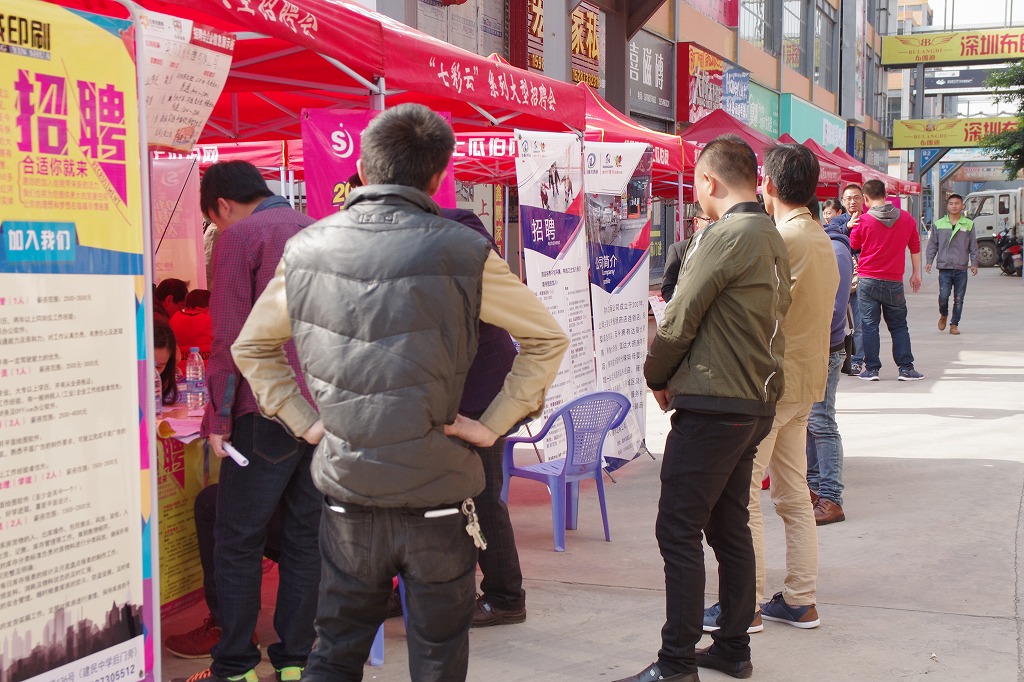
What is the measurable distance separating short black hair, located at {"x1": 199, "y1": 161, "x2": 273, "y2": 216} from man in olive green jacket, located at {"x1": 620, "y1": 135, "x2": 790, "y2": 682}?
1.49m

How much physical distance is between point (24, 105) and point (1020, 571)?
15.5 feet

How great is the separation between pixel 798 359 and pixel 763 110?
23.6 m

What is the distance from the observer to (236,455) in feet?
11.1

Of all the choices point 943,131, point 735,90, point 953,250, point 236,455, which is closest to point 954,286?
point 953,250

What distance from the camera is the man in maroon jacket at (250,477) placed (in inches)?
135

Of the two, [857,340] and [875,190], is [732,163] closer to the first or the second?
[875,190]

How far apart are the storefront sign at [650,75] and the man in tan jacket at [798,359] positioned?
13.1m

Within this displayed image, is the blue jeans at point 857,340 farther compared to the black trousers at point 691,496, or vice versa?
the blue jeans at point 857,340

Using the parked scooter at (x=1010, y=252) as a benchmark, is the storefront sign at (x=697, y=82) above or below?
above

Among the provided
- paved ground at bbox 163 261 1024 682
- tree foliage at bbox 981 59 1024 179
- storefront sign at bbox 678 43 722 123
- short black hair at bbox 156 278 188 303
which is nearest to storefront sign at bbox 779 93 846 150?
tree foliage at bbox 981 59 1024 179

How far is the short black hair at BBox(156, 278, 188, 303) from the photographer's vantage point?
18.3ft

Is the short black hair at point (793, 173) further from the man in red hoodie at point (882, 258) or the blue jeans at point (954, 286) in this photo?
the blue jeans at point (954, 286)

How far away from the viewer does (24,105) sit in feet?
8.83

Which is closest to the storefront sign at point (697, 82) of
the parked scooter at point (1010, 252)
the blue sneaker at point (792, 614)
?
the parked scooter at point (1010, 252)
